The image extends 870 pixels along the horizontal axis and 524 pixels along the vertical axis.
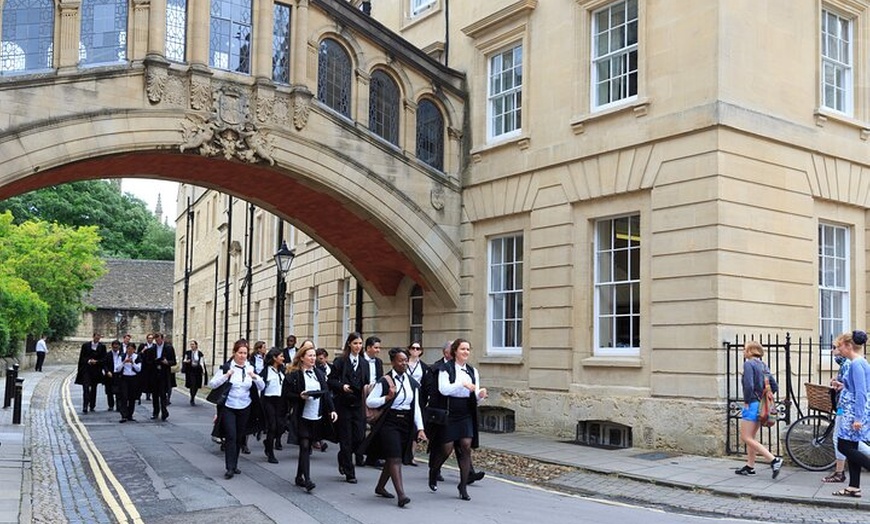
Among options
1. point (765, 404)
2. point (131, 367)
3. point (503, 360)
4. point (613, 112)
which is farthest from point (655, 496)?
point (131, 367)

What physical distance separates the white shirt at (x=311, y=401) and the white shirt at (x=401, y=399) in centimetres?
129

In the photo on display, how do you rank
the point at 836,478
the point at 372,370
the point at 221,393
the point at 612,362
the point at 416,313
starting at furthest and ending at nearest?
1. the point at 416,313
2. the point at 612,362
3. the point at 372,370
4. the point at 221,393
5. the point at 836,478

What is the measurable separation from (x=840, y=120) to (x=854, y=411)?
298 inches

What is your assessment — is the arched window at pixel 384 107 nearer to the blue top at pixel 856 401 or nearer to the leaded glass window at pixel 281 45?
the leaded glass window at pixel 281 45

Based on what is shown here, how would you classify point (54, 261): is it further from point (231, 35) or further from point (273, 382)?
point (273, 382)

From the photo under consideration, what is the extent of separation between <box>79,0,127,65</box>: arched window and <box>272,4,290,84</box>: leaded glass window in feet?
9.65

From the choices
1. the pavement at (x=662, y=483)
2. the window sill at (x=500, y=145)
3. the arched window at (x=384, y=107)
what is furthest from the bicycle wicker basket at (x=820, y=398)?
the arched window at (x=384, y=107)

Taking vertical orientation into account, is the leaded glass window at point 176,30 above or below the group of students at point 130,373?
above

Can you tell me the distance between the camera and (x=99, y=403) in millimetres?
25578

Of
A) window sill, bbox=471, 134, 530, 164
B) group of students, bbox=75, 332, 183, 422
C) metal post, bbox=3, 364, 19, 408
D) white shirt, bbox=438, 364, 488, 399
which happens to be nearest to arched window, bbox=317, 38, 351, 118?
window sill, bbox=471, 134, 530, 164

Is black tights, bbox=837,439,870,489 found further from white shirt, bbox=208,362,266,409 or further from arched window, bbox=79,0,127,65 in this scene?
arched window, bbox=79,0,127,65

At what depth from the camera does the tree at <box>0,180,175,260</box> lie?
67500mm

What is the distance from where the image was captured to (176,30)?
1673cm

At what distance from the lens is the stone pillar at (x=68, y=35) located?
15.5 meters
